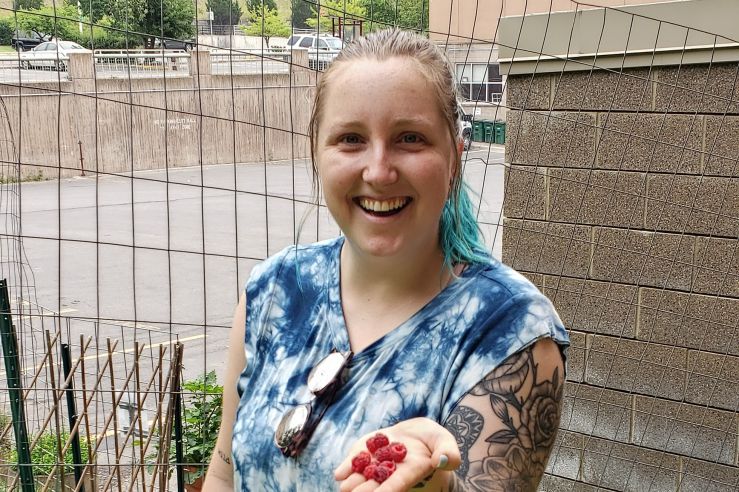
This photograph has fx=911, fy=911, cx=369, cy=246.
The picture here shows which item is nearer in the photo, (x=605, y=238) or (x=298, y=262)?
(x=298, y=262)

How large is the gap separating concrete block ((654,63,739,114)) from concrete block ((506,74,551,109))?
498 millimetres

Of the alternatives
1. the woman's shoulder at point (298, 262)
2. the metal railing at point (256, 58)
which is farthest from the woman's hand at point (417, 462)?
the metal railing at point (256, 58)

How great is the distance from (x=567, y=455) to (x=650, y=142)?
1.45m

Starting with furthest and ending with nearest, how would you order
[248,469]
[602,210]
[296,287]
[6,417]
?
[6,417] < [602,210] < [296,287] < [248,469]

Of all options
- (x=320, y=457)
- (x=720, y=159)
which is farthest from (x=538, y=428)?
(x=720, y=159)

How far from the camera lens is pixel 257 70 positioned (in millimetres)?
6590

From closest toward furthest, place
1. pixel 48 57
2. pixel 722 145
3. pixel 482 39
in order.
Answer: pixel 722 145
pixel 48 57
pixel 482 39

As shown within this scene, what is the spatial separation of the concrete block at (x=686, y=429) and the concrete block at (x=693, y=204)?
75cm

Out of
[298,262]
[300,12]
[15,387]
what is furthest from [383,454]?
[300,12]

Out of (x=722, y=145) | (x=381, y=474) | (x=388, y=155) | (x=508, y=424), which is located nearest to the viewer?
(x=381, y=474)

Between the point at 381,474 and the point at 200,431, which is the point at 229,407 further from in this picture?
the point at 200,431

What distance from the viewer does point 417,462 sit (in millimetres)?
1115

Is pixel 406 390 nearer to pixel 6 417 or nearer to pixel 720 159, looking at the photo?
pixel 720 159

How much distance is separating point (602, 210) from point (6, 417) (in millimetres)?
3551
